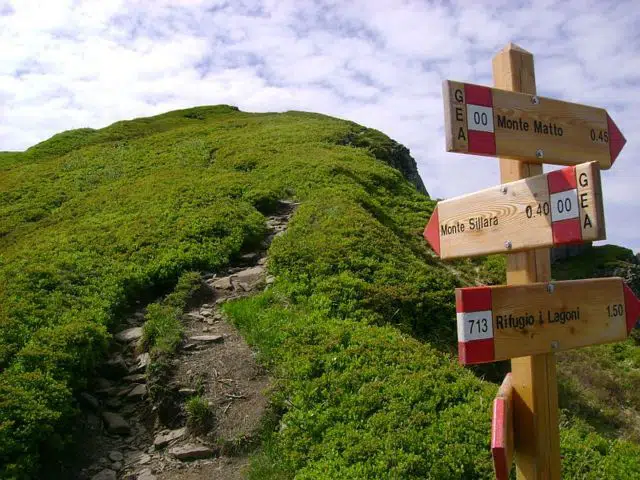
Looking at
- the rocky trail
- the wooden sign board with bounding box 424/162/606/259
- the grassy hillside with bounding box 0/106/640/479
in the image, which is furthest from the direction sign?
the rocky trail

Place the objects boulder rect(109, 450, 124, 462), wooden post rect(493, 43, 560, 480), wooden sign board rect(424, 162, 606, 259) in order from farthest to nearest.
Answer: boulder rect(109, 450, 124, 462), wooden post rect(493, 43, 560, 480), wooden sign board rect(424, 162, 606, 259)

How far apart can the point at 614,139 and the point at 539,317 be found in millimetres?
1636

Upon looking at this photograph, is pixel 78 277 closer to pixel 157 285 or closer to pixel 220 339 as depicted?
pixel 157 285

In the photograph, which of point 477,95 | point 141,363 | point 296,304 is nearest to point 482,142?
point 477,95

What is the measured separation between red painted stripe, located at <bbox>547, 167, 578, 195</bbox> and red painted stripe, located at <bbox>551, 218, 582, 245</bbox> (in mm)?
203

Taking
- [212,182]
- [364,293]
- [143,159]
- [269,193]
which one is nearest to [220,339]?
[364,293]

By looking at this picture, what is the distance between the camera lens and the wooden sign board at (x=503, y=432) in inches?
138

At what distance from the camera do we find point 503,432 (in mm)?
3678

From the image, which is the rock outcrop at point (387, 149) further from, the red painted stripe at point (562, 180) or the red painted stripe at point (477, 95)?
the red painted stripe at point (562, 180)

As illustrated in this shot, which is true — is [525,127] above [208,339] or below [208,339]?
above

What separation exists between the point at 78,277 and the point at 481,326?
11195 millimetres

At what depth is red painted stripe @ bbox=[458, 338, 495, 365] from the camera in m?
3.70

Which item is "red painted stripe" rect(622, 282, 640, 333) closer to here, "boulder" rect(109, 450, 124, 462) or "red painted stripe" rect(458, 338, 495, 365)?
"red painted stripe" rect(458, 338, 495, 365)

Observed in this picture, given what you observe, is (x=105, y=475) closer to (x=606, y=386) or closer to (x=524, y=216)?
(x=524, y=216)
